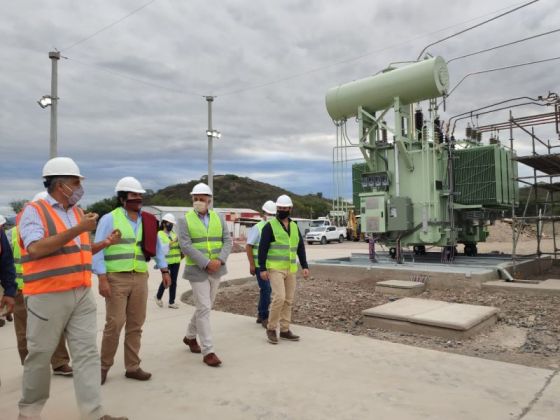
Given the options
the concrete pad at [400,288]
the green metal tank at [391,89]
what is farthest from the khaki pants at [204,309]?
the green metal tank at [391,89]

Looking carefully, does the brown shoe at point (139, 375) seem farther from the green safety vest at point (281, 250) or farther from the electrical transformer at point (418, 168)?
the electrical transformer at point (418, 168)

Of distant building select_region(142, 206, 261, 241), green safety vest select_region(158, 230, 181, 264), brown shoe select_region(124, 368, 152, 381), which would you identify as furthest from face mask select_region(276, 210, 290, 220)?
distant building select_region(142, 206, 261, 241)

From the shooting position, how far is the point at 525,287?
30.9ft

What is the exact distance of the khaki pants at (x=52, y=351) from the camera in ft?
10.7

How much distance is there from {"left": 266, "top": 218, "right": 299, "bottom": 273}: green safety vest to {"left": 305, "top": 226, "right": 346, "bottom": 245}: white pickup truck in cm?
3070

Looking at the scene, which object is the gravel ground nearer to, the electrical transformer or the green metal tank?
the electrical transformer

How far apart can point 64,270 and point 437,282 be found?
8.71 metres

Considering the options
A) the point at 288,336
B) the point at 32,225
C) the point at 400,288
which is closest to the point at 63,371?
the point at 32,225

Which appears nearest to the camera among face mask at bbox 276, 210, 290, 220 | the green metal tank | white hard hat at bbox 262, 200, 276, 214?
face mask at bbox 276, 210, 290, 220

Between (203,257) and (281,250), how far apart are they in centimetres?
124

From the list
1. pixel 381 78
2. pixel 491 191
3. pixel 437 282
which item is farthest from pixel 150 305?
pixel 491 191

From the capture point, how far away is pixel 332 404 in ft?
12.7

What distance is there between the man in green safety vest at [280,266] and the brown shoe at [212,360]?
1.07 m

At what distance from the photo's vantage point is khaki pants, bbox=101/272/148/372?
4.38 m
